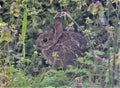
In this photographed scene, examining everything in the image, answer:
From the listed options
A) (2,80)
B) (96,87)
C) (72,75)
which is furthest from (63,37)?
(96,87)

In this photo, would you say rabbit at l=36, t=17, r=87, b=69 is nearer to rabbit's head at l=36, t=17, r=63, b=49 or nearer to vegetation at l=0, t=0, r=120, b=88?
rabbit's head at l=36, t=17, r=63, b=49

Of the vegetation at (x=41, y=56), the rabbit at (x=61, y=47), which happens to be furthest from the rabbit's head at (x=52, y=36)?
the vegetation at (x=41, y=56)

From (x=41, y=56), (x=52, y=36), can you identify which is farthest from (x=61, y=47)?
(x=41, y=56)

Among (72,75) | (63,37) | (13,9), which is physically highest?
(13,9)

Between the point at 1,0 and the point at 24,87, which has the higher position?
the point at 1,0

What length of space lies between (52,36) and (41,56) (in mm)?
290

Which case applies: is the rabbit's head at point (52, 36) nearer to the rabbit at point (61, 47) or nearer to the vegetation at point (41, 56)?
the rabbit at point (61, 47)

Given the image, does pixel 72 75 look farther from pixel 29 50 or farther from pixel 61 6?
pixel 61 6

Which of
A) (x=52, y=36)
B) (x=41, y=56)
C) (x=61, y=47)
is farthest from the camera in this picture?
(x=41, y=56)

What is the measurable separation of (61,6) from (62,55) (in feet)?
4.06

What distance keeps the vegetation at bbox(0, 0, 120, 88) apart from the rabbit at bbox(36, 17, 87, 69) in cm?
10

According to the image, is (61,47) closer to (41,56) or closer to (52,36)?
(52,36)

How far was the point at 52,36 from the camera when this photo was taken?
459 centimetres

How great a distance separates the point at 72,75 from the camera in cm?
417
